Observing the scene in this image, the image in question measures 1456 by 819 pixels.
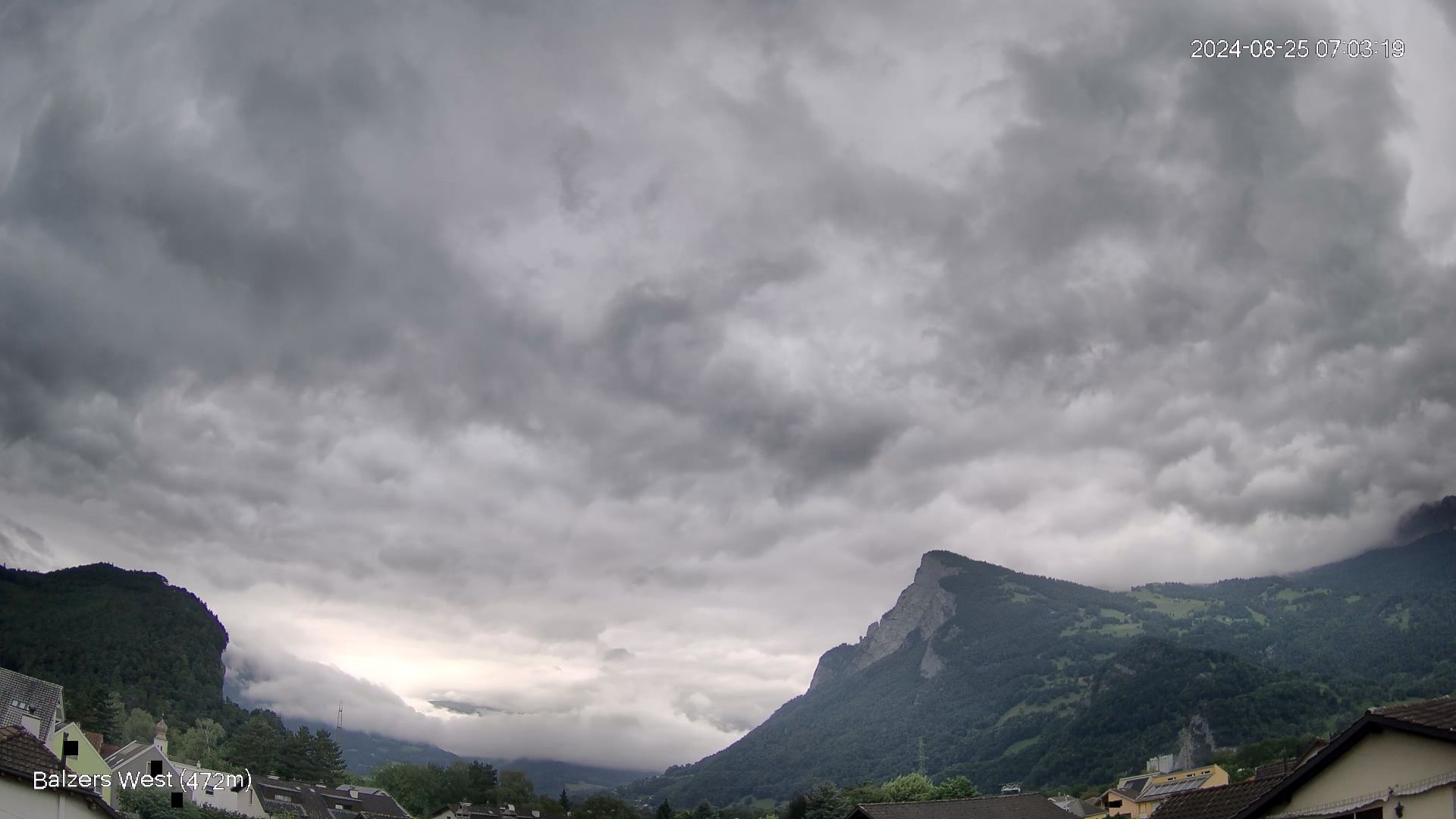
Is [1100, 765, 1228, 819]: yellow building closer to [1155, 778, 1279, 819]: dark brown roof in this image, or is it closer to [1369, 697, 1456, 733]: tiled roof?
[1155, 778, 1279, 819]: dark brown roof

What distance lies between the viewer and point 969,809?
2093 inches

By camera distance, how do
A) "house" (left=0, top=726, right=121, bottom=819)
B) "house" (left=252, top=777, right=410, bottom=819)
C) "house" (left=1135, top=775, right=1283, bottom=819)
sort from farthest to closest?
"house" (left=252, top=777, right=410, bottom=819) → "house" (left=1135, top=775, right=1283, bottom=819) → "house" (left=0, top=726, right=121, bottom=819)

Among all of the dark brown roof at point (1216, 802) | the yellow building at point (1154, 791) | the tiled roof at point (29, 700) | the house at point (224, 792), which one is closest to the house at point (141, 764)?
the house at point (224, 792)

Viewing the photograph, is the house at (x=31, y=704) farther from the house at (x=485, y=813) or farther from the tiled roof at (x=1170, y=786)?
the tiled roof at (x=1170, y=786)

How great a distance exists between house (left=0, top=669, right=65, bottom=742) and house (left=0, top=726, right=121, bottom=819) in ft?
153

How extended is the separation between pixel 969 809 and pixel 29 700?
186ft

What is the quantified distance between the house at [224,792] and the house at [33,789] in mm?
66577

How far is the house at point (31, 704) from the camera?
190 feet

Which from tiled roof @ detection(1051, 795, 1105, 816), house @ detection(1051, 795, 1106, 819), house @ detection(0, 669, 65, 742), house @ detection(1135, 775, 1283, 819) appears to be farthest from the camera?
tiled roof @ detection(1051, 795, 1105, 816)

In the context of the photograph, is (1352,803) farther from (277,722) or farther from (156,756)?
(277,722)

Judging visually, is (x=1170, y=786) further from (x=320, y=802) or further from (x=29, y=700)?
(x=29, y=700)

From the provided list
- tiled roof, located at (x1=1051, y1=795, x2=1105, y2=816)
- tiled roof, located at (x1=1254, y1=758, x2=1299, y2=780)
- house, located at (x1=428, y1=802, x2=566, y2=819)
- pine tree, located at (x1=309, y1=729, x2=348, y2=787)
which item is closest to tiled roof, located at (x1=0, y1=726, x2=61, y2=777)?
tiled roof, located at (x1=1254, y1=758, x2=1299, y2=780)

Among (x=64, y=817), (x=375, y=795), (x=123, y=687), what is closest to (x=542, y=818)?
(x=375, y=795)

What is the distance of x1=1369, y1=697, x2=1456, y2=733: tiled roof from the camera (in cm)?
1759
